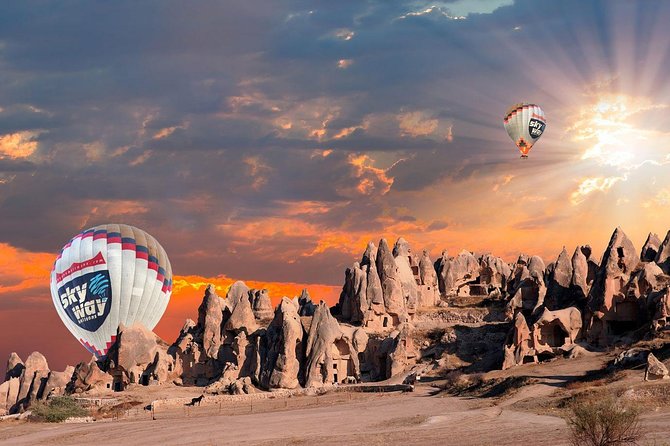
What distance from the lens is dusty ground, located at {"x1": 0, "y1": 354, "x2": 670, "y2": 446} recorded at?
3447cm

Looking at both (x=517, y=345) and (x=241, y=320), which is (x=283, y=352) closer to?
(x=241, y=320)

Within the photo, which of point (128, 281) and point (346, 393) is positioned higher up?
point (128, 281)

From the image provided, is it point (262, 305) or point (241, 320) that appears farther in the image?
point (262, 305)

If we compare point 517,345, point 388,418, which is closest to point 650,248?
point 517,345

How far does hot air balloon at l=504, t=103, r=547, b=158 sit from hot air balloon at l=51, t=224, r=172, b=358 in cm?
3227

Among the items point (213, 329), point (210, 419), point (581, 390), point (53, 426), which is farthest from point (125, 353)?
point (581, 390)

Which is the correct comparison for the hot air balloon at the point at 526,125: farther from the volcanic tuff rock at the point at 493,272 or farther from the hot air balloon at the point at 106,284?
the hot air balloon at the point at 106,284

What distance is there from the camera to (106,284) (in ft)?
243

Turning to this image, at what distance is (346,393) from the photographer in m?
53.3

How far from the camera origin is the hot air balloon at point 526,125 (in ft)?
283

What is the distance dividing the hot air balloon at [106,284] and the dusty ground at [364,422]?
2074cm

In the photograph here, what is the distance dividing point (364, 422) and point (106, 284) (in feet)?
Answer: 124

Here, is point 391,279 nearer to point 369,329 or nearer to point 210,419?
point 369,329

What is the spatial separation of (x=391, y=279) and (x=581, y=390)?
33.9 m
